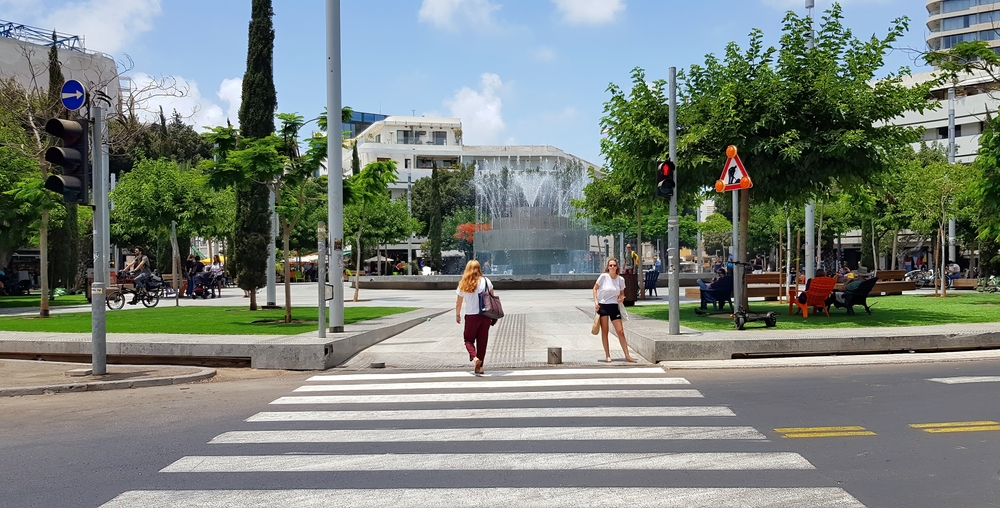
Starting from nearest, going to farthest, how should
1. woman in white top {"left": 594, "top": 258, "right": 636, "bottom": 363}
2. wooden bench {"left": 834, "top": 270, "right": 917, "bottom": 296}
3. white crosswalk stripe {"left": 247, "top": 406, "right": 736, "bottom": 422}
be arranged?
white crosswalk stripe {"left": 247, "top": 406, "right": 736, "bottom": 422} < woman in white top {"left": 594, "top": 258, "right": 636, "bottom": 363} < wooden bench {"left": 834, "top": 270, "right": 917, "bottom": 296}

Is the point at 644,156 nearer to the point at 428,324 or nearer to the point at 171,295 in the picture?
the point at 428,324

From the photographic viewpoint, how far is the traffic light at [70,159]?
11.1 meters

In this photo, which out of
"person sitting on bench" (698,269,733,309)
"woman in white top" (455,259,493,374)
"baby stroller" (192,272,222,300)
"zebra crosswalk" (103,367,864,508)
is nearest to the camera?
"zebra crosswalk" (103,367,864,508)

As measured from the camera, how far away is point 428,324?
21312 mm

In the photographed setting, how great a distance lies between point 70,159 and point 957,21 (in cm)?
9368

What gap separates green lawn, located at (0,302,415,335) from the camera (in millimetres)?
16625

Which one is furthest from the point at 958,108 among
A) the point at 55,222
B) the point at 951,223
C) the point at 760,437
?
the point at 760,437

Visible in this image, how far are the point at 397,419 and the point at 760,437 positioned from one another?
3625mm

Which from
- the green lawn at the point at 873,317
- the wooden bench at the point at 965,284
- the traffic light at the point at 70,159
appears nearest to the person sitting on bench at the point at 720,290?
the green lawn at the point at 873,317

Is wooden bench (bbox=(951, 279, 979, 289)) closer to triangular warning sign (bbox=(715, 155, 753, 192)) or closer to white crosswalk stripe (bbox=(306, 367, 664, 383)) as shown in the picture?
triangular warning sign (bbox=(715, 155, 753, 192))

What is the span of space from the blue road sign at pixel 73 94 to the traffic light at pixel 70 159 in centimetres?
30

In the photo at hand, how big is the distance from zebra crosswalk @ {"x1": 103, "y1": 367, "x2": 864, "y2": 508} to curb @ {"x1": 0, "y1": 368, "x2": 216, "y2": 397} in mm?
2682

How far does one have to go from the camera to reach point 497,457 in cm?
677

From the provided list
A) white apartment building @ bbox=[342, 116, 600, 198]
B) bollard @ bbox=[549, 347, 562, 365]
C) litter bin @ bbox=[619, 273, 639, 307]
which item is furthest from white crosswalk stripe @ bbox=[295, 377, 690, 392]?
white apartment building @ bbox=[342, 116, 600, 198]
